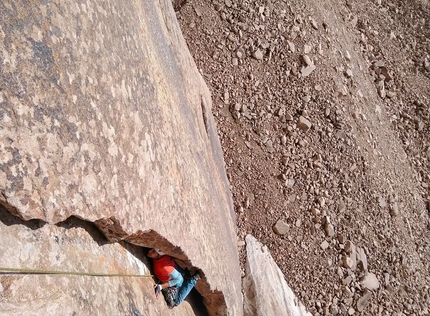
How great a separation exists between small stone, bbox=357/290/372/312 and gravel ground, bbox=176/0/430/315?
0.01 metres

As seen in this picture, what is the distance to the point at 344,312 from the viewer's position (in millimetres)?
6137

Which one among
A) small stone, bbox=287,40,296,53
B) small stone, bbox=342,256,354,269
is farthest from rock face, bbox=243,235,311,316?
small stone, bbox=287,40,296,53

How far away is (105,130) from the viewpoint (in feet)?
8.83

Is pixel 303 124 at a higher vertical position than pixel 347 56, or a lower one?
lower

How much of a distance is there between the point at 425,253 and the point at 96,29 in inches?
252

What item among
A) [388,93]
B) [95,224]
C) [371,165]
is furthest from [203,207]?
[388,93]

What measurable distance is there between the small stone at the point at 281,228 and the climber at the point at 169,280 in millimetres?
2553

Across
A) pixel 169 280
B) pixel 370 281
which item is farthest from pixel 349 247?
pixel 169 280

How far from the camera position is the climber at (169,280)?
3707 millimetres

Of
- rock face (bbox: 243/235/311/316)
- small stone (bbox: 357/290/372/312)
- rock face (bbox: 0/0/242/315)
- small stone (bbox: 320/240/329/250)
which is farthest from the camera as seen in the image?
small stone (bbox: 320/240/329/250)

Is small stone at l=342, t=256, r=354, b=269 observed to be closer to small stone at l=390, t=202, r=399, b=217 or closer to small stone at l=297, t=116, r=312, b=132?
small stone at l=390, t=202, r=399, b=217

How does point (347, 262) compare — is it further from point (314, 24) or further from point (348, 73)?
point (314, 24)

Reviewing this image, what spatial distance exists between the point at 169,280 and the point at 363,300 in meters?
3.55

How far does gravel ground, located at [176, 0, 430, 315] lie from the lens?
6.31 meters
